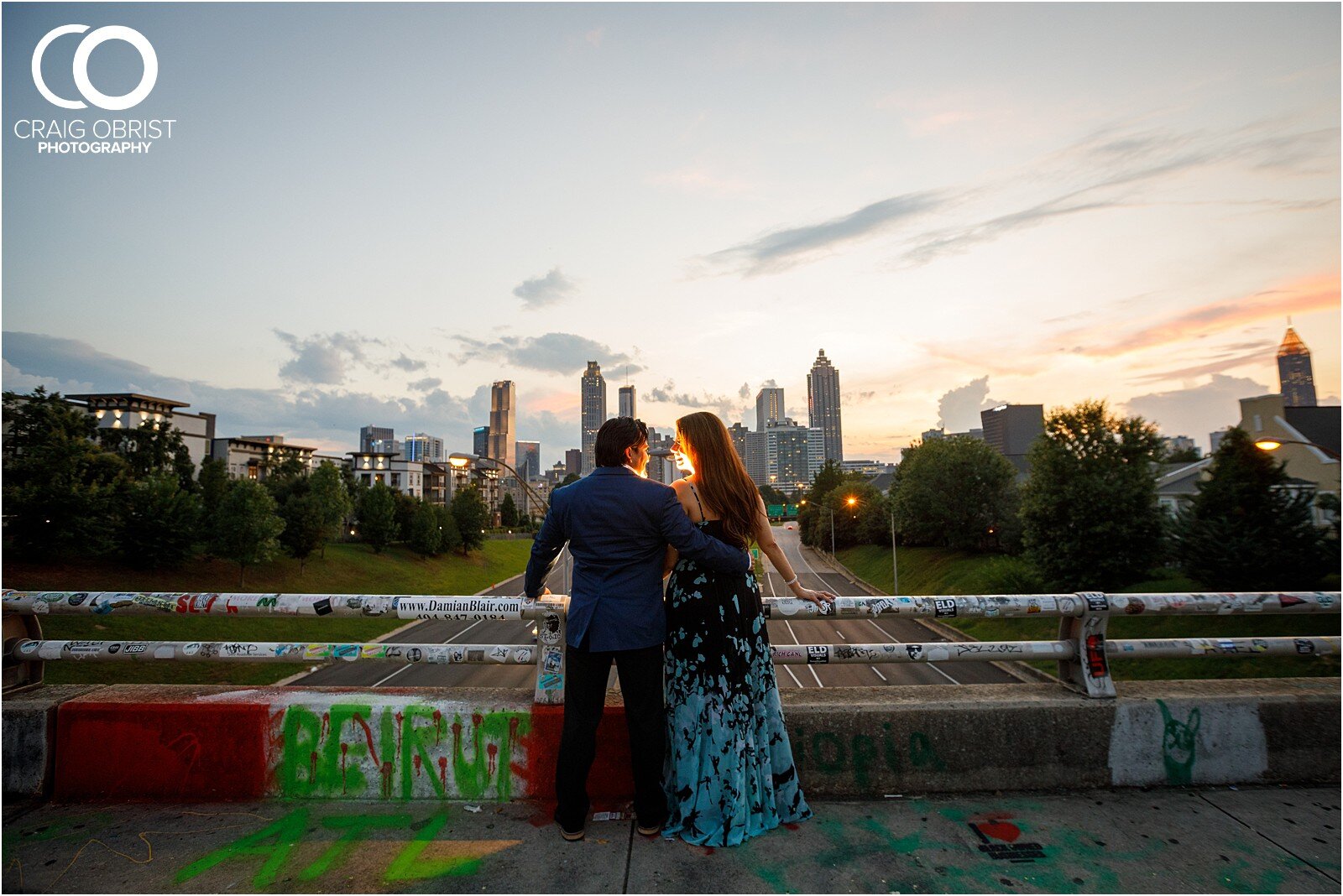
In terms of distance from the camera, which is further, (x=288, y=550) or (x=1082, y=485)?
(x=288, y=550)

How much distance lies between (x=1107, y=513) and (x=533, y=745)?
35.5 meters

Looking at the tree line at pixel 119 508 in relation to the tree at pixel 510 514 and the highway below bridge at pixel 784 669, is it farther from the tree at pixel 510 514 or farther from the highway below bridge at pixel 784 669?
the tree at pixel 510 514

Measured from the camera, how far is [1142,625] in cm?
2497

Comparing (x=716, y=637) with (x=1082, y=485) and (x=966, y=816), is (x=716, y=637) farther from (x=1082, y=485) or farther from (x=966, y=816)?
(x=1082, y=485)

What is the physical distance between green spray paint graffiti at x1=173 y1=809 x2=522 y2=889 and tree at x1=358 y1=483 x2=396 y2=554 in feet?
207

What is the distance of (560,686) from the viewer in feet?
10.7

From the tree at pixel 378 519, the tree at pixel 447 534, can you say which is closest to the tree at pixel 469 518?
the tree at pixel 447 534

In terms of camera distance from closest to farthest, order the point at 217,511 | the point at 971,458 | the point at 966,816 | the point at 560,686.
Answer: the point at 966,816 < the point at 560,686 < the point at 217,511 < the point at 971,458

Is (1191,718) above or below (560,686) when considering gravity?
below

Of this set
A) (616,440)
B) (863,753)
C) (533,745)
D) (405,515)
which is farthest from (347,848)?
(405,515)

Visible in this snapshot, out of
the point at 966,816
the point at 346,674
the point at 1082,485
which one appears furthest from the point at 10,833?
the point at 1082,485

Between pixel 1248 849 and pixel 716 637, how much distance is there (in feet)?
8.12

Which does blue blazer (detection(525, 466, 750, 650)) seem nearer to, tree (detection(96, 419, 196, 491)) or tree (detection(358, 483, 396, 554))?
tree (detection(358, 483, 396, 554))

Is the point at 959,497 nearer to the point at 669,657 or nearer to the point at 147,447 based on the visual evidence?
the point at 669,657
